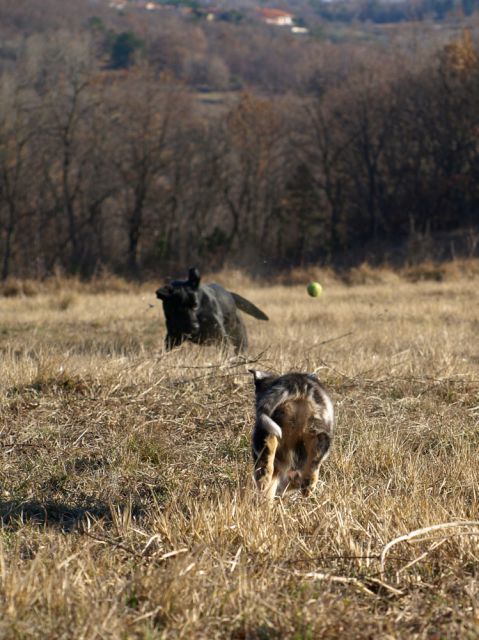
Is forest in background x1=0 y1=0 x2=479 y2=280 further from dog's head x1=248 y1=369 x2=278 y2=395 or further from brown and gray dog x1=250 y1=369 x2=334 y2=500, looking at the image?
brown and gray dog x1=250 y1=369 x2=334 y2=500

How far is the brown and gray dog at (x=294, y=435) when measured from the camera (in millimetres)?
5008

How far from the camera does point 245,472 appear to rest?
5914 millimetres

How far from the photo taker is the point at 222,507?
4.85m

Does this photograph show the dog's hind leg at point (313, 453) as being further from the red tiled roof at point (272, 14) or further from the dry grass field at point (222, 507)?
the red tiled roof at point (272, 14)

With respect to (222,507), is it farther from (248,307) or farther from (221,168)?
(221,168)

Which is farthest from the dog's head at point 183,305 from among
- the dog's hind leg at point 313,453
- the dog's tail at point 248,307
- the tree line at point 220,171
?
the tree line at point 220,171

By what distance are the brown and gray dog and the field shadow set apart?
33.7 inches

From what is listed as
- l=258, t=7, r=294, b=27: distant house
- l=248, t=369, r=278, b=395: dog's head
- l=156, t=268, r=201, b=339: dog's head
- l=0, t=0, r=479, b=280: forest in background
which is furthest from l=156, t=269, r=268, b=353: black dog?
l=258, t=7, r=294, b=27: distant house

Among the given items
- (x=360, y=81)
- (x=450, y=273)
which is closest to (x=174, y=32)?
(x=360, y=81)

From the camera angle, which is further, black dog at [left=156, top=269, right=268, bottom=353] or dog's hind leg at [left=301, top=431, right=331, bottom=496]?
black dog at [left=156, top=269, right=268, bottom=353]

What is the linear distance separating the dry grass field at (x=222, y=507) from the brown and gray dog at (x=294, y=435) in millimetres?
153

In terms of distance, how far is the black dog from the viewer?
10.7 meters

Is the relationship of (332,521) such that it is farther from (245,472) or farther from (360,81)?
(360,81)

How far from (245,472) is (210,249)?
28844mm
